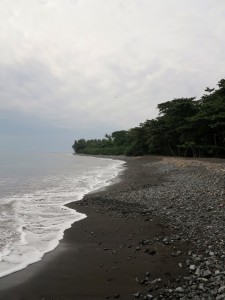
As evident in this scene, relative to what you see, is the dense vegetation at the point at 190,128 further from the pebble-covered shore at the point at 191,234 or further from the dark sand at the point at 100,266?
the dark sand at the point at 100,266

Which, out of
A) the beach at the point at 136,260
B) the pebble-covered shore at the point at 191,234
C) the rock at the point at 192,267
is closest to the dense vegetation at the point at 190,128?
the pebble-covered shore at the point at 191,234

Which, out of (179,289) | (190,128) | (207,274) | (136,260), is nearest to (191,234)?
(136,260)

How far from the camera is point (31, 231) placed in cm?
1068

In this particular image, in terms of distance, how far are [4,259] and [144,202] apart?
7835mm

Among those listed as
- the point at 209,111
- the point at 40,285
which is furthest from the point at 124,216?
the point at 209,111

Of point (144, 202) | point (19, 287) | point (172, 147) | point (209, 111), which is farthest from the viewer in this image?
point (172, 147)

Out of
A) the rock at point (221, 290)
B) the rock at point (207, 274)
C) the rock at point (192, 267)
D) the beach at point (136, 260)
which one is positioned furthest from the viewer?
the rock at point (192, 267)

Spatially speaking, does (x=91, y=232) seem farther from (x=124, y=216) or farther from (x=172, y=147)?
(x=172, y=147)

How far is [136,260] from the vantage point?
7.45 meters

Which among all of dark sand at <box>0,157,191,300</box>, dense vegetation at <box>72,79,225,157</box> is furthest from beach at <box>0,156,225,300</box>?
dense vegetation at <box>72,79,225,157</box>

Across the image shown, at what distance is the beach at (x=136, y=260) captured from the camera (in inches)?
230

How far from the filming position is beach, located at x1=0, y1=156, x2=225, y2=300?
19.1ft

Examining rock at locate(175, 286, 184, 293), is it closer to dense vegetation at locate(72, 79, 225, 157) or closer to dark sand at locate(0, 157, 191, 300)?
dark sand at locate(0, 157, 191, 300)

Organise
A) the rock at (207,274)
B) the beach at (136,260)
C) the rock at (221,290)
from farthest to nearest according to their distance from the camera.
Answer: the rock at (207,274) < the beach at (136,260) < the rock at (221,290)
